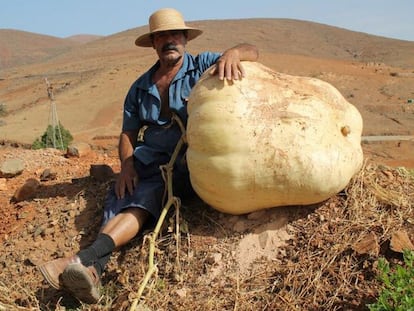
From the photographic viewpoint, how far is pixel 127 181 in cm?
342

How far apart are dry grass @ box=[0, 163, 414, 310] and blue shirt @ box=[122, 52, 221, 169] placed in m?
0.51

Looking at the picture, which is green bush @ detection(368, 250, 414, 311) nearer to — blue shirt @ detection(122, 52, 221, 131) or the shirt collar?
blue shirt @ detection(122, 52, 221, 131)

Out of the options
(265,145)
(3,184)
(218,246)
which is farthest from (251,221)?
(3,184)

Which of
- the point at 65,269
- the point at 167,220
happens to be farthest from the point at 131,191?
the point at 65,269

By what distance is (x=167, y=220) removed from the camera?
10.8 ft

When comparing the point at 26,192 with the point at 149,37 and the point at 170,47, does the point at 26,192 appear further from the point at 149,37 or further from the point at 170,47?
the point at 170,47

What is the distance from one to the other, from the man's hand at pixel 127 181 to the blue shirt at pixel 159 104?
0.11m

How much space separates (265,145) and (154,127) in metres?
1.08

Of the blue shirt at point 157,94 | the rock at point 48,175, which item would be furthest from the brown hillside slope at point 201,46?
the blue shirt at point 157,94

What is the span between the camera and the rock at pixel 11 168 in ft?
16.7

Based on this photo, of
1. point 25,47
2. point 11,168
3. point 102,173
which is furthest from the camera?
point 25,47

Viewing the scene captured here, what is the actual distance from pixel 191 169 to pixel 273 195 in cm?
51

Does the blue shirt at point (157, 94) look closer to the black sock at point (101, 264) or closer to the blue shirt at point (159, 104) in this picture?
the blue shirt at point (159, 104)

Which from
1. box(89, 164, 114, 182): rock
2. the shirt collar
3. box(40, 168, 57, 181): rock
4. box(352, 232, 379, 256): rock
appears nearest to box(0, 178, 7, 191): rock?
box(40, 168, 57, 181): rock
